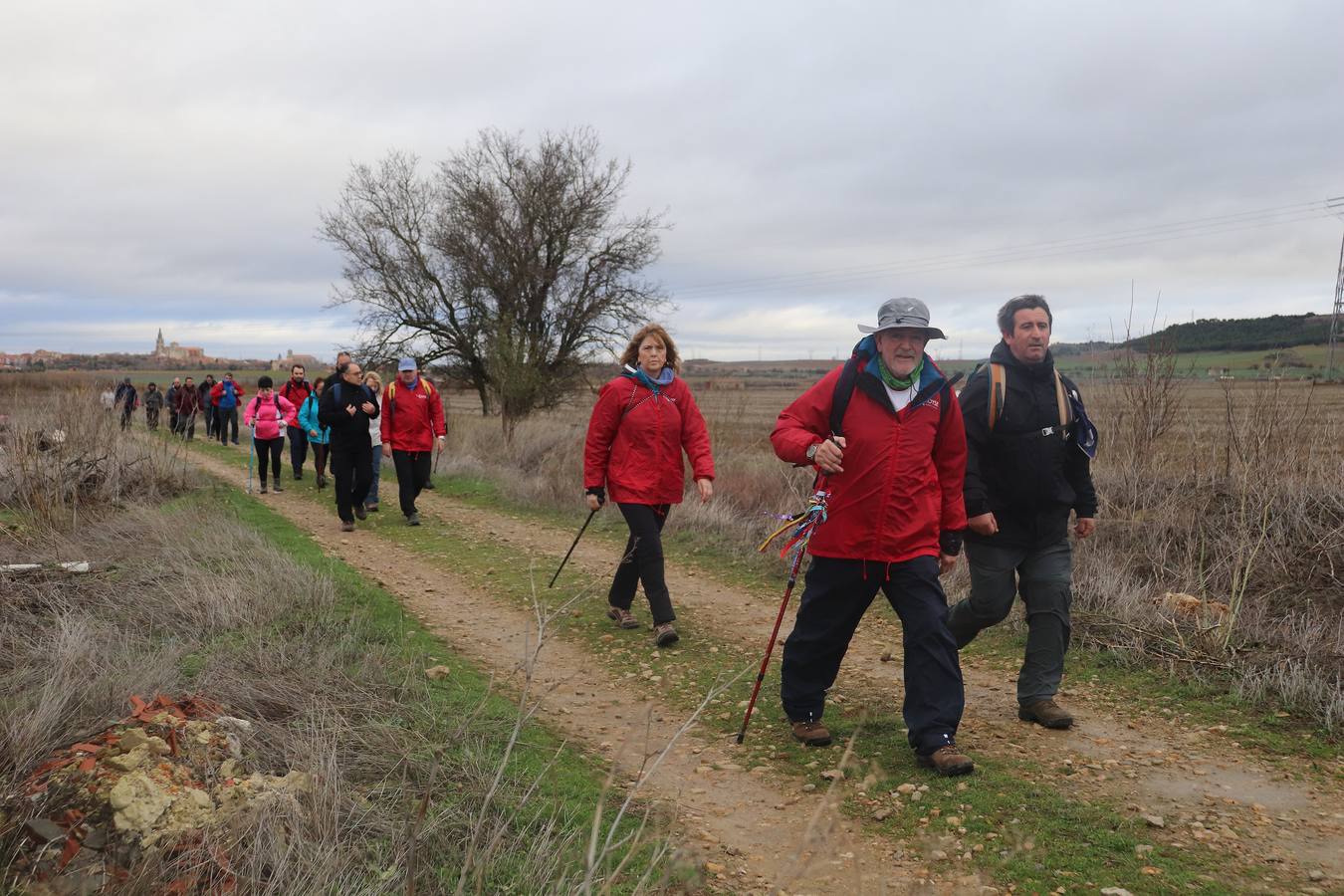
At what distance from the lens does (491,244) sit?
116 ft

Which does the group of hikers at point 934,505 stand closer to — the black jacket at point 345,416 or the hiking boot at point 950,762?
the hiking boot at point 950,762

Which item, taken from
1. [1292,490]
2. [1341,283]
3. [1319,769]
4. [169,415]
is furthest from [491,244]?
[1319,769]

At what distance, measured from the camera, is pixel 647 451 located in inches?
263

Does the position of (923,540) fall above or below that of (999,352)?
below

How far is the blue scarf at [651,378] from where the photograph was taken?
673 cm

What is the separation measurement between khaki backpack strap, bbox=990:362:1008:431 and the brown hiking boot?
2.80 m

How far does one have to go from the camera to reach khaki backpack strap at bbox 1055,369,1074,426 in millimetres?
4840

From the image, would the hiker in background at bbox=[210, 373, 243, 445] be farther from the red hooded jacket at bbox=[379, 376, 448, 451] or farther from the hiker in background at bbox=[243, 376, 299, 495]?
the red hooded jacket at bbox=[379, 376, 448, 451]

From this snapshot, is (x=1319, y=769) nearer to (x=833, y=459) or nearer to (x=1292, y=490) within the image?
(x=833, y=459)

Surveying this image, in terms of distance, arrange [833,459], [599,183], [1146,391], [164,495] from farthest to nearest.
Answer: [599,183] → [164,495] → [1146,391] → [833,459]

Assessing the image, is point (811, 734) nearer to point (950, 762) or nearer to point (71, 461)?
point (950, 762)

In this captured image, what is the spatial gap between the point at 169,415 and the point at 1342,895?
28.4m

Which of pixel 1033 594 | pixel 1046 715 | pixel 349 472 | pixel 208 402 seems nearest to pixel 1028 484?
pixel 1033 594

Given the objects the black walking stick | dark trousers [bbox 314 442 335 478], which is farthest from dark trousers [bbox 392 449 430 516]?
the black walking stick
